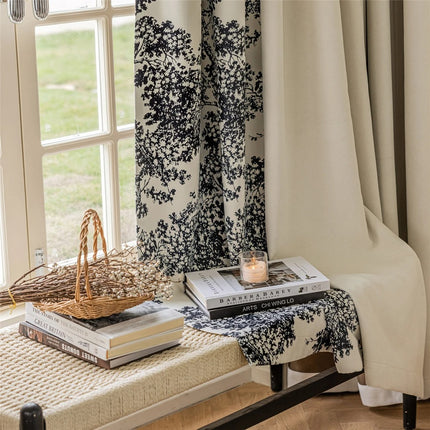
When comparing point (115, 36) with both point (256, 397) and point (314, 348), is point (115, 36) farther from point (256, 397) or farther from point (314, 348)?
point (314, 348)

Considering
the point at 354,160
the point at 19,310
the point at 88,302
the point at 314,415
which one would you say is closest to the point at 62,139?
the point at 19,310

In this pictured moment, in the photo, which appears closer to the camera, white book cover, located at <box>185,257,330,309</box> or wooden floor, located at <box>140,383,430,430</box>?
white book cover, located at <box>185,257,330,309</box>

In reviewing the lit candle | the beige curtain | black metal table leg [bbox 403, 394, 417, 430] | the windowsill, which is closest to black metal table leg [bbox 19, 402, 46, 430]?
the windowsill

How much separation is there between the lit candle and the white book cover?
0.04 feet

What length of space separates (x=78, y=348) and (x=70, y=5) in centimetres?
82

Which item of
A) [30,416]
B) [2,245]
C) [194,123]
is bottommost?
[30,416]

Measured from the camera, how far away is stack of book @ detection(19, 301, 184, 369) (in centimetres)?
149

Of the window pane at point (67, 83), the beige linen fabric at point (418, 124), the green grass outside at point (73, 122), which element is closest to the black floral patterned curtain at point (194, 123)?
the beige linen fabric at point (418, 124)

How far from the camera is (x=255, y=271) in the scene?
5.92 feet

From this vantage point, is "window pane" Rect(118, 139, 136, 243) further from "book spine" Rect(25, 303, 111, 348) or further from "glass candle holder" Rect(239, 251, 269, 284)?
"book spine" Rect(25, 303, 111, 348)

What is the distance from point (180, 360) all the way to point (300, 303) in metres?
0.39

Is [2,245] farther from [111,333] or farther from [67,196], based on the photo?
[67,196]

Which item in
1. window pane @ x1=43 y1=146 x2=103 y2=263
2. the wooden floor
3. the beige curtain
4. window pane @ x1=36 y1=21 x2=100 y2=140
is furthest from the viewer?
window pane @ x1=36 y1=21 x2=100 y2=140

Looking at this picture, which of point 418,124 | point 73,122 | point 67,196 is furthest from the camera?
point 73,122
